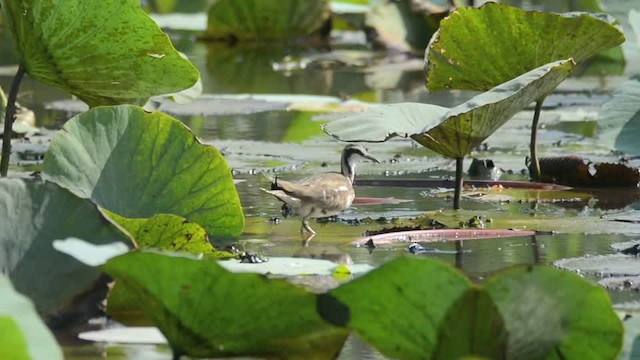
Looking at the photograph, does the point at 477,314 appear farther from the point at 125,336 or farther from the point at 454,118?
the point at 454,118

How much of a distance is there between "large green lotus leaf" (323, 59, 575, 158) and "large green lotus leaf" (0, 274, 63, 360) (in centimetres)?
141

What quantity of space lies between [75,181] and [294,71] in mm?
5070

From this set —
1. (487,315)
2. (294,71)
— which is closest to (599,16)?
(487,315)

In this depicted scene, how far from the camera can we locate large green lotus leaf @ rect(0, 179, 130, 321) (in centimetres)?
226

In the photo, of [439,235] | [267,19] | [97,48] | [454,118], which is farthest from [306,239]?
[267,19]

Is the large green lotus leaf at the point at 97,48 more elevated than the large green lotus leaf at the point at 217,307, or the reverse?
the large green lotus leaf at the point at 97,48

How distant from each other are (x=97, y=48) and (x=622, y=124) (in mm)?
1315

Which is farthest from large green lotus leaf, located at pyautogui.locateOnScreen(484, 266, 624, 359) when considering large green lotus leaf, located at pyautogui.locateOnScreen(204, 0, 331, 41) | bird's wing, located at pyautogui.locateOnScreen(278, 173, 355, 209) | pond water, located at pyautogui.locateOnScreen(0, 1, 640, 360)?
large green lotus leaf, located at pyautogui.locateOnScreen(204, 0, 331, 41)

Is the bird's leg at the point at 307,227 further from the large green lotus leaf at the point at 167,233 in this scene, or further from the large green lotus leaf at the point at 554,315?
the large green lotus leaf at the point at 554,315

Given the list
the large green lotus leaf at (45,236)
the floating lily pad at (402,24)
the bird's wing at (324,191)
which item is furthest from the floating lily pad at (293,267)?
the floating lily pad at (402,24)

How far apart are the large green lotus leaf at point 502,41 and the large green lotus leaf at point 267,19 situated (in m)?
5.33

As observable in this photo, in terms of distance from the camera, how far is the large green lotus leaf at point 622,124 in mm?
3689

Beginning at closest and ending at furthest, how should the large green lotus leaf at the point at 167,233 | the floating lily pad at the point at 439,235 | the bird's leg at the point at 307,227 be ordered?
the large green lotus leaf at the point at 167,233, the floating lily pad at the point at 439,235, the bird's leg at the point at 307,227

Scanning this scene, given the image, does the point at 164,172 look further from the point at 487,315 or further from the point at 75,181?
the point at 487,315
